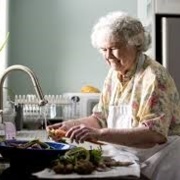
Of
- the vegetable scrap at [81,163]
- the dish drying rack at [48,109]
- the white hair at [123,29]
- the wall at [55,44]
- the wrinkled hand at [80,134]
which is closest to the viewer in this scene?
the vegetable scrap at [81,163]

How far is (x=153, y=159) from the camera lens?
1443mm

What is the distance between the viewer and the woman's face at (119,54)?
153cm

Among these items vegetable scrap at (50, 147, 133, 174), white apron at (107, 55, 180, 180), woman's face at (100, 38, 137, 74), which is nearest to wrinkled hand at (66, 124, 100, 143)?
vegetable scrap at (50, 147, 133, 174)

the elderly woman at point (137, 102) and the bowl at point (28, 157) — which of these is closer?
the bowl at point (28, 157)

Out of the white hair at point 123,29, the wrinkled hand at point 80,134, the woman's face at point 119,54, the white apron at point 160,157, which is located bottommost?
the white apron at point 160,157

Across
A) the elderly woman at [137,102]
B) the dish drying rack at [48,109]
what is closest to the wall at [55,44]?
the dish drying rack at [48,109]

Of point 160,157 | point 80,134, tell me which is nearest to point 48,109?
point 160,157

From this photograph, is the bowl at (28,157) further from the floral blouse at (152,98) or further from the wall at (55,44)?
the wall at (55,44)

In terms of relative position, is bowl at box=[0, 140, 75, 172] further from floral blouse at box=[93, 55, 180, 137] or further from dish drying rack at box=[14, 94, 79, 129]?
dish drying rack at box=[14, 94, 79, 129]

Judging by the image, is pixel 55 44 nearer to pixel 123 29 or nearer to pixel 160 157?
pixel 123 29

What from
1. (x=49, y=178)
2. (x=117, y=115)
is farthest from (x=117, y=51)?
(x=49, y=178)

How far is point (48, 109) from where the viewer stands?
263 cm

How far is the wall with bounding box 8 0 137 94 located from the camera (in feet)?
9.84

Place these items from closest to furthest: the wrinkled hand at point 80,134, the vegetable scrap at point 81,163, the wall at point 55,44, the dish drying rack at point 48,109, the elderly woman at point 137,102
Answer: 1. the vegetable scrap at point 81,163
2. the wrinkled hand at point 80,134
3. the elderly woman at point 137,102
4. the dish drying rack at point 48,109
5. the wall at point 55,44
